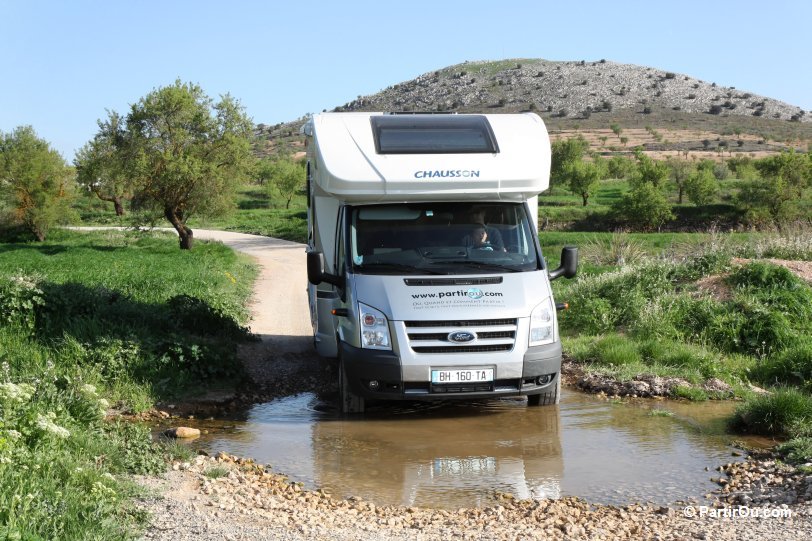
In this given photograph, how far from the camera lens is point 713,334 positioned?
514 inches

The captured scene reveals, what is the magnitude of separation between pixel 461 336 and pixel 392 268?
1115mm

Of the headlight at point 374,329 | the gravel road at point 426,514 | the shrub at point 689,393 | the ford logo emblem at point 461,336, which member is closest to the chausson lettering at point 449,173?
the headlight at point 374,329

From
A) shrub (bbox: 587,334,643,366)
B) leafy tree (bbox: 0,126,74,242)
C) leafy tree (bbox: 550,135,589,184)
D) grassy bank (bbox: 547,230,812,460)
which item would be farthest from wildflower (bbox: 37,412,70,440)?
leafy tree (bbox: 550,135,589,184)

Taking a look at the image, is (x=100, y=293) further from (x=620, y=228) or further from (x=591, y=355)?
(x=620, y=228)

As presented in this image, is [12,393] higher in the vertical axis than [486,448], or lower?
higher

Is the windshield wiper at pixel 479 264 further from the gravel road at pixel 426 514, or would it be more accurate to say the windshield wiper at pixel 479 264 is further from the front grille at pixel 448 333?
the gravel road at pixel 426 514

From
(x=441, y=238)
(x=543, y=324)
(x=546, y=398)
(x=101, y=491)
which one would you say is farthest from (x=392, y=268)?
(x=101, y=491)

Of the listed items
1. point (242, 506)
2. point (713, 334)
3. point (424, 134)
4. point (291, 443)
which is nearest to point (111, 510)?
point (242, 506)

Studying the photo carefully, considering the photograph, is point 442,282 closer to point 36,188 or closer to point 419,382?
point 419,382

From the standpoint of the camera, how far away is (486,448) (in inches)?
334

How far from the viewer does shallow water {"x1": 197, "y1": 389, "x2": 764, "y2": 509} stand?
7.29 m

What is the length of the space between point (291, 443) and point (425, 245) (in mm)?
2587

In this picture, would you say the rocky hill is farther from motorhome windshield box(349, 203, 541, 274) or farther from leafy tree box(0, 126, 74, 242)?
motorhome windshield box(349, 203, 541, 274)

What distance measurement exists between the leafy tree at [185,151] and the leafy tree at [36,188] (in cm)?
1454
